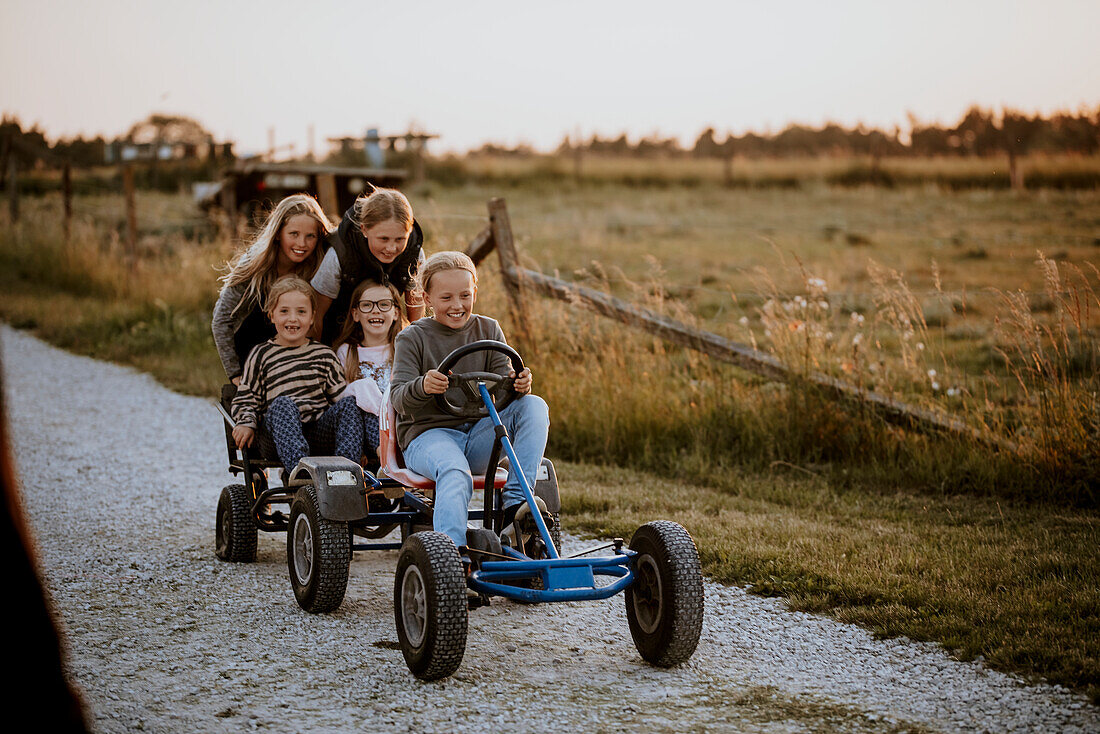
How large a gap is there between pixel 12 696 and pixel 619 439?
593cm

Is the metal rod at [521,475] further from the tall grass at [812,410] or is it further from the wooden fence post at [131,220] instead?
the wooden fence post at [131,220]

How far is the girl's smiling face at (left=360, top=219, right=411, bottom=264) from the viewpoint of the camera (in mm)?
5348

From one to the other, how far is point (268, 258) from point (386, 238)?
2.29 ft

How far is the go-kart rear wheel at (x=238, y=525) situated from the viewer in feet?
17.3

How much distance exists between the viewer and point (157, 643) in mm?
4164

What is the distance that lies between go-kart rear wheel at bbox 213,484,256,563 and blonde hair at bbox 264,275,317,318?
3.05 ft

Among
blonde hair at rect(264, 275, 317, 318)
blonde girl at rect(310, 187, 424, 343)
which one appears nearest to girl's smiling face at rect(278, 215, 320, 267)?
blonde girl at rect(310, 187, 424, 343)

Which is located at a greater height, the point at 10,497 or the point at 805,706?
the point at 10,497

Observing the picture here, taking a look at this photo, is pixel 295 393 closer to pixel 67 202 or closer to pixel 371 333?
pixel 371 333

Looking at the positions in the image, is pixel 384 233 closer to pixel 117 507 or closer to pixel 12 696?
pixel 117 507

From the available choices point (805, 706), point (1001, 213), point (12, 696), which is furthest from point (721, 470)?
point (1001, 213)

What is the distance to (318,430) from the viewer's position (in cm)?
519

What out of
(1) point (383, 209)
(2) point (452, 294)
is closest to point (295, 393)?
(1) point (383, 209)

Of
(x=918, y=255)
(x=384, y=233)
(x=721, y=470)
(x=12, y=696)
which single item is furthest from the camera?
(x=918, y=255)
